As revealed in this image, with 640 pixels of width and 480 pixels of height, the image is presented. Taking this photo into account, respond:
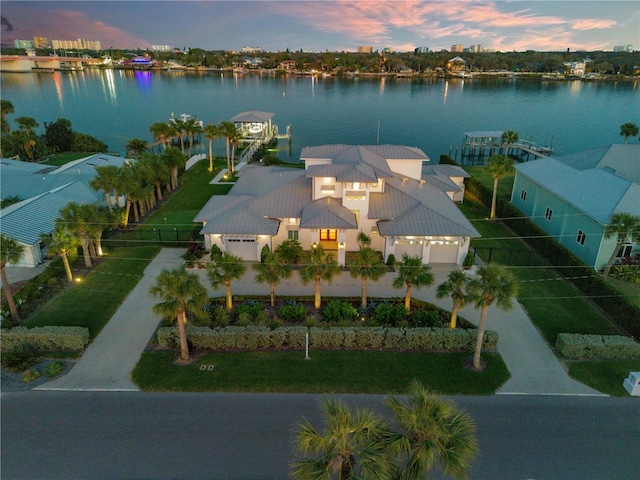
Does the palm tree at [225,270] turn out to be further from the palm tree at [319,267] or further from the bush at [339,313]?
the bush at [339,313]

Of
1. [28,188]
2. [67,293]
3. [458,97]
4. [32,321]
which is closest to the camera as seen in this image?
[32,321]

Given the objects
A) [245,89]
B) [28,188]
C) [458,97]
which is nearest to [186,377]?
[28,188]

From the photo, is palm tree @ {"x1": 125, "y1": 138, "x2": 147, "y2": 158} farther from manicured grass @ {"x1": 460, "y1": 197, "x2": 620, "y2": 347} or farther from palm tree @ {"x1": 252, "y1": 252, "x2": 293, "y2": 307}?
manicured grass @ {"x1": 460, "y1": 197, "x2": 620, "y2": 347}

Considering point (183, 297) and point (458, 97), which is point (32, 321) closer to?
point (183, 297)

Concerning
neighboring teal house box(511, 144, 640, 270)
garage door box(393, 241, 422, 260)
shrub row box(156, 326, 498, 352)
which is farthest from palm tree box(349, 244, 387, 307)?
Answer: neighboring teal house box(511, 144, 640, 270)

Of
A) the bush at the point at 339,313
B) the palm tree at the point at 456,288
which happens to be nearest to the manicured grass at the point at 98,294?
the bush at the point at 339,313

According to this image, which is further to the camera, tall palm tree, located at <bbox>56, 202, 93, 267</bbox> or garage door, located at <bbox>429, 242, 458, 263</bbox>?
garage door, located at <bbox>429, 242, 458, 263</bbox>
